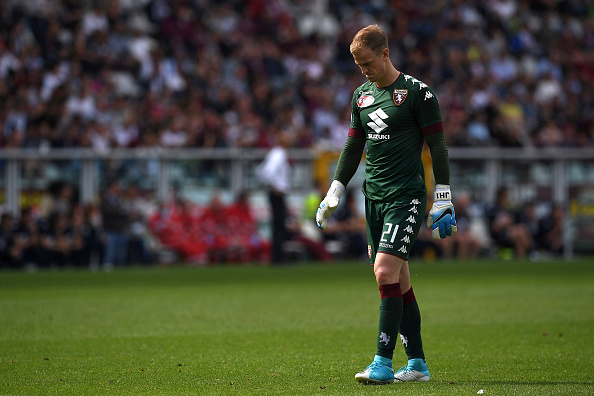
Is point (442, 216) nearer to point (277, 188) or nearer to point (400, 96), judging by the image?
point (400, 96)

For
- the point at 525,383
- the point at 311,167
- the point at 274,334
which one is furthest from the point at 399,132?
the point at 311,167

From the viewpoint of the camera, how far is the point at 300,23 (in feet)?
87.2

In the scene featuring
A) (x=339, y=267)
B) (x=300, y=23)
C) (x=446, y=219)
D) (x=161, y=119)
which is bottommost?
(x=339, y=267)

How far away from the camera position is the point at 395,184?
20.0ft

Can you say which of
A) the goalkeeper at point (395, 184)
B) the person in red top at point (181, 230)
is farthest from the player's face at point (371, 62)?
the person in red top at point (181, 230)

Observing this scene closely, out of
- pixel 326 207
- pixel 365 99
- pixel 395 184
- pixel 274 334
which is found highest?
pixel 365 99

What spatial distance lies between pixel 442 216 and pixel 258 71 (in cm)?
1756

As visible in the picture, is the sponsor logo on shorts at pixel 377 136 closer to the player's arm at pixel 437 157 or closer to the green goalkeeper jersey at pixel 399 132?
the green goalkeeper jersey at pixel 399 132

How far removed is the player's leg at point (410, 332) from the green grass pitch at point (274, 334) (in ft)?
0.52

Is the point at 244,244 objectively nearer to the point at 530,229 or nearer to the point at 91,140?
the point at 91,140

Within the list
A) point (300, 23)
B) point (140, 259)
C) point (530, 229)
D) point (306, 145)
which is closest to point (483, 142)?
point (530, 229)

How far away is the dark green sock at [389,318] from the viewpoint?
5961 mm

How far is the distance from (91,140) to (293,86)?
6297 mm

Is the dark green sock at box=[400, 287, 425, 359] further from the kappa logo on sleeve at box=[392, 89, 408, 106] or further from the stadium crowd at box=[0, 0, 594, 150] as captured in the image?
the stadium crowd at box=[0, 0, 594, 150]
